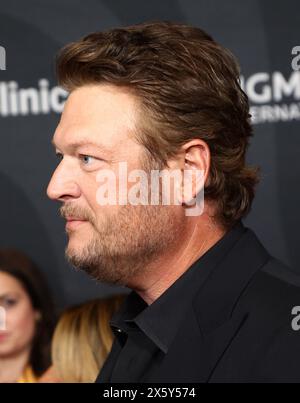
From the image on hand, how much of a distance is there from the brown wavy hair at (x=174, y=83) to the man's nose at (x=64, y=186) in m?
0.15

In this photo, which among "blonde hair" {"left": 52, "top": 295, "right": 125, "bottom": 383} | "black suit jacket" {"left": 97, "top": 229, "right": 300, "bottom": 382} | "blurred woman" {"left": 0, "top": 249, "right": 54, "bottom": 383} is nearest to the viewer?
"black suit jacket" {"left": 97, "top": 229, "right": 300, "bottom": 382}

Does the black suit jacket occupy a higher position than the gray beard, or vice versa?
the gray beard

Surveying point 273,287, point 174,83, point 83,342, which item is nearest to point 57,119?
point 83,342

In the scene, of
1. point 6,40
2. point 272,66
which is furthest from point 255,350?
point 6,40

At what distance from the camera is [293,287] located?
132cm

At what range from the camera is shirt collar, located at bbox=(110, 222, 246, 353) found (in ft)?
4.55

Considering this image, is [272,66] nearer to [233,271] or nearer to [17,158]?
[17,158]

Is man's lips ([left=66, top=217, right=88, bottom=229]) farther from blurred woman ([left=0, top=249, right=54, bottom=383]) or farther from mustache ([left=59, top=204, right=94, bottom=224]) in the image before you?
Answer: blurred woman ([left=0, top=249, right=54, bottom=383])

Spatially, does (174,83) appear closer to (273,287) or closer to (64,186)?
(64,186)

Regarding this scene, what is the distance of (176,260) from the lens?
1.48m

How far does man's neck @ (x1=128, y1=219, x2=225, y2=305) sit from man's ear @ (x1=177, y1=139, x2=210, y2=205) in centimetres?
6

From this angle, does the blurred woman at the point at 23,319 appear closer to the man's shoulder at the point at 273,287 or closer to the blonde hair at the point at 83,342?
the blonde hair at the point at 83,342

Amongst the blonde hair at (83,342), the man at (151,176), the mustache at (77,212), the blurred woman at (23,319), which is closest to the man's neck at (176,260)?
the man at (151,176)

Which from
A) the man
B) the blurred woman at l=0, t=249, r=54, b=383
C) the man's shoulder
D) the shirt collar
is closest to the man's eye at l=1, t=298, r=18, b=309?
the blurred woman at l=0, t=249, r=54, b=383
